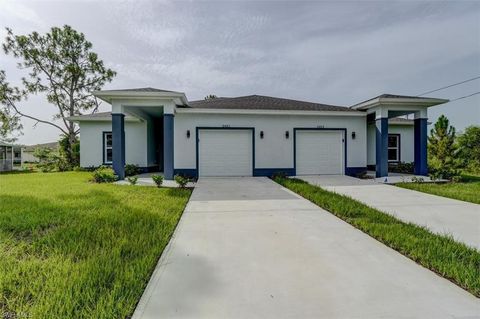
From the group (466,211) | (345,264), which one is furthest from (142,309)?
(466,211)

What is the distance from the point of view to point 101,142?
45.8ft

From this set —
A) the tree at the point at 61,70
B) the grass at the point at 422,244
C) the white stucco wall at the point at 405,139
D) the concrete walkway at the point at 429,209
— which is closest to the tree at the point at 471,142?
the white stucco wall at the point at 405,139

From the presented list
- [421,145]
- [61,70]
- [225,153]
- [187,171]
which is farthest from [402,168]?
[61,70]

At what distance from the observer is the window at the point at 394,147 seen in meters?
14.6

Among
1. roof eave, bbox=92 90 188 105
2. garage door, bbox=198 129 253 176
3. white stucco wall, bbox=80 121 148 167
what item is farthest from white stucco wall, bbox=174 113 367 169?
white stucco wall, bbox=80 121 148 167

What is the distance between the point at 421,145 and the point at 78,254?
12912 mm

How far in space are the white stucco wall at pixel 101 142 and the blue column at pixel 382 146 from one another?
1197 centimetres

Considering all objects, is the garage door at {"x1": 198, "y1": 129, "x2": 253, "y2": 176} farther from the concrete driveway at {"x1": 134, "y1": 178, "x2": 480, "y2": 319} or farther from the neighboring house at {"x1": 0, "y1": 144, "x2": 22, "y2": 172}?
the neighboring house at {"x1": 0, "y1": 144, "x2": 22, "y2": 172}

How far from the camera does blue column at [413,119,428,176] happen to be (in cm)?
1054

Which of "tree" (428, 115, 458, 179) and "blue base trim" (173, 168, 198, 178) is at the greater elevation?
"tree" (428, 115, 458, 179)

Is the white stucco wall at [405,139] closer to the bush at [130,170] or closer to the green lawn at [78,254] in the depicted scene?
the green lawn at [78,254]

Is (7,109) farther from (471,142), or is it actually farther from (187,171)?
(471,142)

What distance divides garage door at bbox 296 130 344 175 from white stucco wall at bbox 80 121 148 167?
340 inches

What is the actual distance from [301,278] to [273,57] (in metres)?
13.5
